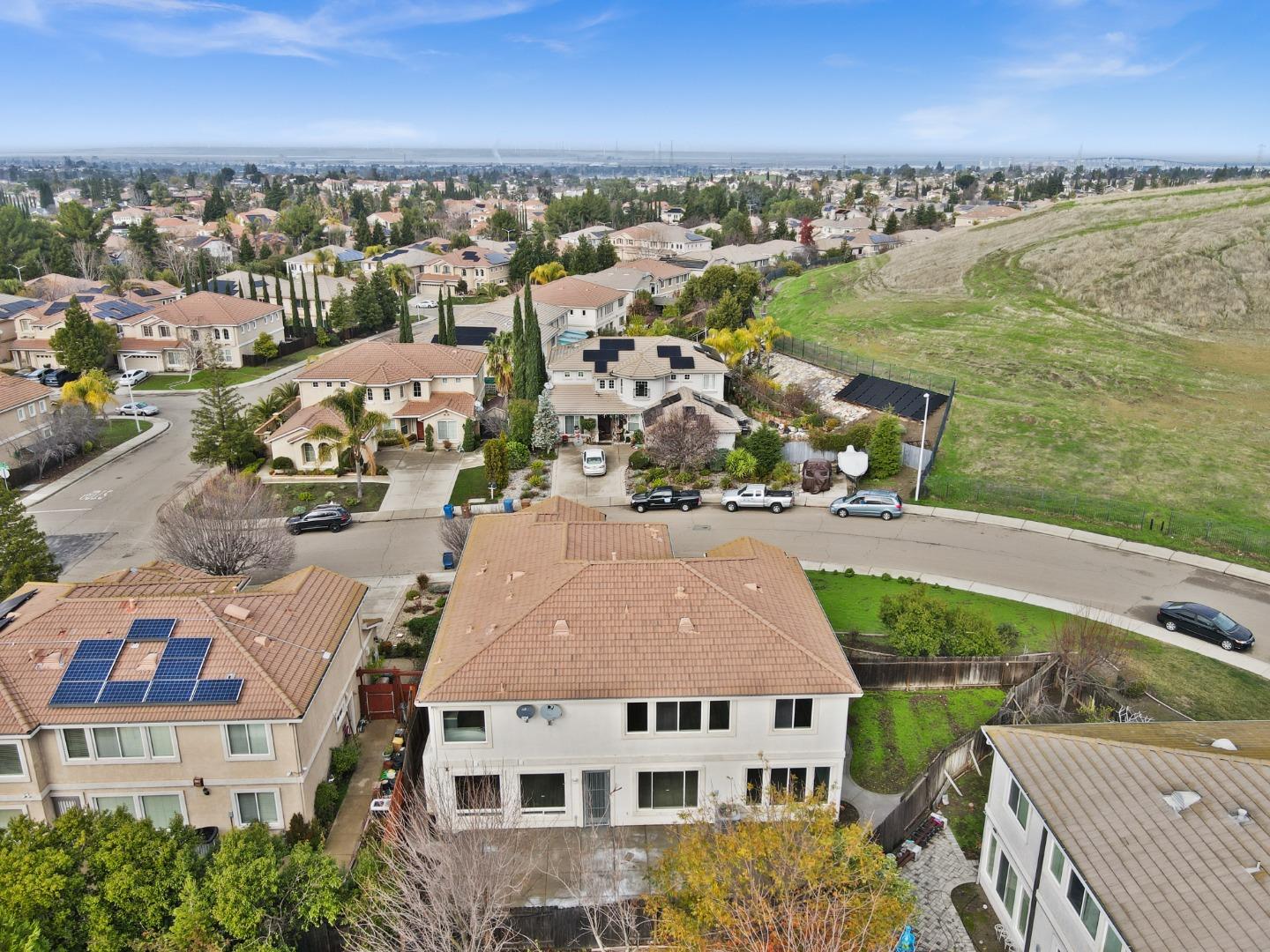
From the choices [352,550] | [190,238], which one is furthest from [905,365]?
[190,238]

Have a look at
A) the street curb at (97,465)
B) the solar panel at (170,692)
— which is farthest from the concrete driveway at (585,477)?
the street curb at (97,465)

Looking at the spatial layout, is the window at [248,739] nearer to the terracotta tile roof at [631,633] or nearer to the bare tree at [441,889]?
the terracotta tile roof at [631,633]

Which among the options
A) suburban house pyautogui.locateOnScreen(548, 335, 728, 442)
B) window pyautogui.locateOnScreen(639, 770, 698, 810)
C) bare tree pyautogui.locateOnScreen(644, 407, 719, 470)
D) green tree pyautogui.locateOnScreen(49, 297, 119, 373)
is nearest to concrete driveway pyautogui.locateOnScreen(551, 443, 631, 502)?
suburban house pyautogui.locateOnScreen(548, 335, 728, 442)

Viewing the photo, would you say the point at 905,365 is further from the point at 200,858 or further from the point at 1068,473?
the point at 200,858

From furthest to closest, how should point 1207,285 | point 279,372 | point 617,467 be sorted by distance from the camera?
point 279,372, point 1207,285, point 617,467

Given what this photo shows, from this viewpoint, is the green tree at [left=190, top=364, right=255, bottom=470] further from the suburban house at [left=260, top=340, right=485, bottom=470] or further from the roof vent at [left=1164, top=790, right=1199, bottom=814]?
the roof vent at [left=1164, top=790, right=1199, bottom=814]

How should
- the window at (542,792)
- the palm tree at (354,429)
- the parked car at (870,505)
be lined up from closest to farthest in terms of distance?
1. the window at (542,792)
2. the parked car at (870,505)
3. the palm tree at (354,429)

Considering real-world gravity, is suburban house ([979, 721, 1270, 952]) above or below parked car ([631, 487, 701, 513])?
above
